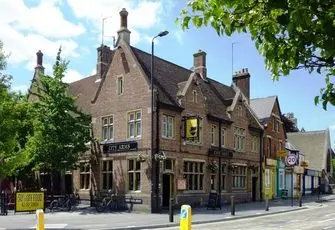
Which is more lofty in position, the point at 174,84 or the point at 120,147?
the point at 174,84

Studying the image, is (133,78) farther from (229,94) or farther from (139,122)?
(229,94)

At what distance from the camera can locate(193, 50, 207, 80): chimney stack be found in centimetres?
3988

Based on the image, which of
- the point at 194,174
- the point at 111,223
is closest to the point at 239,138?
the point at 194,174

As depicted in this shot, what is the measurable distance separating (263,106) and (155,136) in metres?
21.0

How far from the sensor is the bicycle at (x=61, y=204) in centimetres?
3048

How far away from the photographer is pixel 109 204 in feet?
99.7

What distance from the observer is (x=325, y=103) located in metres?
5.52

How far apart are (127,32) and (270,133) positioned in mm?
19699

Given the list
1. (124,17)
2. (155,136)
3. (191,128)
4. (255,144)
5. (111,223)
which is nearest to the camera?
(111,223)

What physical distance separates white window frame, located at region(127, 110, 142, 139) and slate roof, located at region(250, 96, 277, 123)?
703 inches

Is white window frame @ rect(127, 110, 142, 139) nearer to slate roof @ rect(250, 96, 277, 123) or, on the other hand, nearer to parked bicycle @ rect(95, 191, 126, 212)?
parked bicycle @ rect(95, 191, 126, 212)

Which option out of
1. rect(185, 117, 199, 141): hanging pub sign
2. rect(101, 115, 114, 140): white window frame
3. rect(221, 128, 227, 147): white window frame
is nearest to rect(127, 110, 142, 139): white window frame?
rect(101, 115, 114, 140): white window frame

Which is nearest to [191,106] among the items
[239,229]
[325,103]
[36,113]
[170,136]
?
[170,136]

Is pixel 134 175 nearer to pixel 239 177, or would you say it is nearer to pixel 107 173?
pixel 107 173
